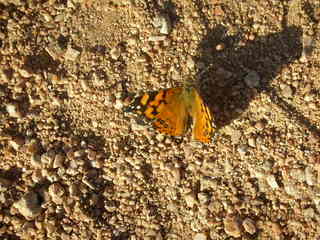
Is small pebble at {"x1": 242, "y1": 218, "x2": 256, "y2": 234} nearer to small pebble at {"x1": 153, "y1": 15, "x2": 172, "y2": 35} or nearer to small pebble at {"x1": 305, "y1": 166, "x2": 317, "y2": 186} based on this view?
small pebble at {"x1": 305, "y1": 166, "x2": 317, "y2": 186}

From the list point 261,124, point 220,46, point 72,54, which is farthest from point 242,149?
point 72,54

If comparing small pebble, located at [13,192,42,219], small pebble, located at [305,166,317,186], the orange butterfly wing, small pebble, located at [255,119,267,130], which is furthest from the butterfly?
small pebble, located at [13,192,42,219]

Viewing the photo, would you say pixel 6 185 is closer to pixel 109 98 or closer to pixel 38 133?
pixel 38 133

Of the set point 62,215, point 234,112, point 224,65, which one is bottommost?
point 62,215

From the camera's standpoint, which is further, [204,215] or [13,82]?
[13,82]

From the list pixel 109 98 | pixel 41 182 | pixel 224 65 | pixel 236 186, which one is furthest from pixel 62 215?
pixel 224 65

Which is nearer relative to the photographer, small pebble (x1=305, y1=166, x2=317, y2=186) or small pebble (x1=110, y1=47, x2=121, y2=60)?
small pebble (x1=305, y1=166, x2=317, y2=186)

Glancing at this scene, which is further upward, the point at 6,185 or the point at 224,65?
the point at 224,65

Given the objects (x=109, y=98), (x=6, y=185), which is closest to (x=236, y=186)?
(x=109, y=98)
